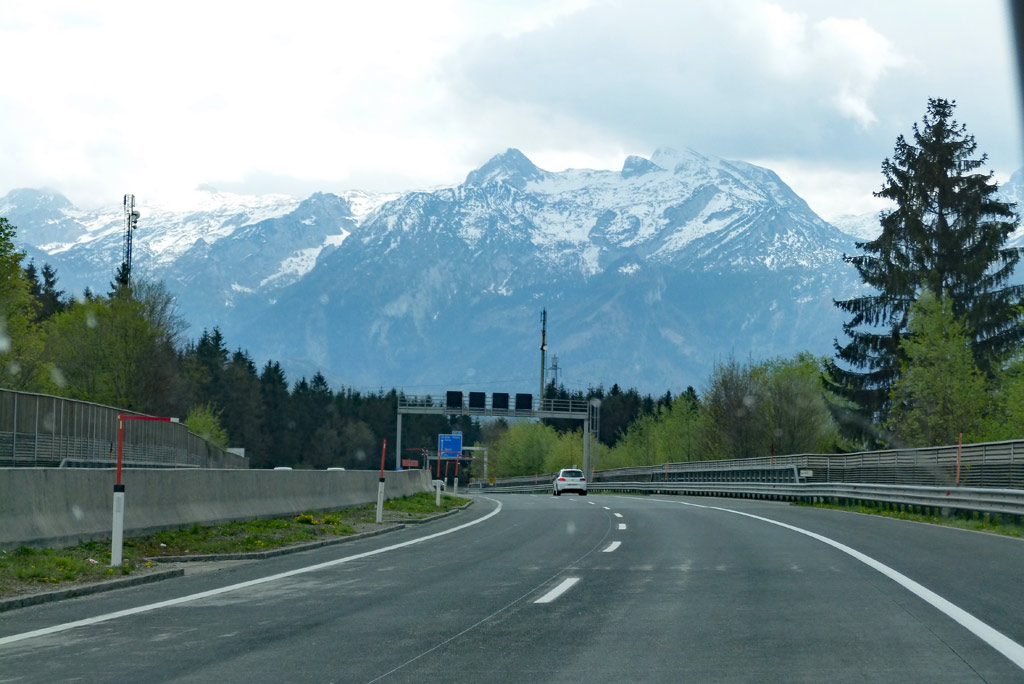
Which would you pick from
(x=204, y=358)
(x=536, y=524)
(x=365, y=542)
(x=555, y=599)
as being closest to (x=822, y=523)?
(x=536, y=524)

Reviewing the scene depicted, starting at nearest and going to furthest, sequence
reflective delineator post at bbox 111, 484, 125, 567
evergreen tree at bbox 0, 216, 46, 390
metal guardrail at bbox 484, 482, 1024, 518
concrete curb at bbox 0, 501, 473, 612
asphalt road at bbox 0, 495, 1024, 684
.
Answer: asphalt road at bbox 0, 495, 1024, 684 → concrete curb at bbox 0, 501, 473, 612 → reflective delineator post at bbox 111, 484, 125, 567 → metal guardrail at bbox 484, 482, 1024, 518 → evergreen tree at bbox 0, 216, 46, 390

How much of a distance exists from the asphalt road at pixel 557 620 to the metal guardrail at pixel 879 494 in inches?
228

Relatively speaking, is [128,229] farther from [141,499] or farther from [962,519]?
[141,499]

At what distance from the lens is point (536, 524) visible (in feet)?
78.9

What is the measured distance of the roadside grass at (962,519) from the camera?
2103 centimetres

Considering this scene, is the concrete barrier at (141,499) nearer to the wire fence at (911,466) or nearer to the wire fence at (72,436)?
the wire fence at (72,436)

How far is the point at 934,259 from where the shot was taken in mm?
51719

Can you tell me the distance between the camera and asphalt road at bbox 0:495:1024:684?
7320 mm

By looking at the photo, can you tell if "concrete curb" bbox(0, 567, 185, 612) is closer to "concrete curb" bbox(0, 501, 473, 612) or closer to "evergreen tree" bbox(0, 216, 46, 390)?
"concrete curb" bbox(0, 501, 473, 612)

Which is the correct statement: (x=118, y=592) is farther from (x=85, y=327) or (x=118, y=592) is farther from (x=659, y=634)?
(x=85, y=327)

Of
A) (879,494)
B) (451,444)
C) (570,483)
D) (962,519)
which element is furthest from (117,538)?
(451,444)

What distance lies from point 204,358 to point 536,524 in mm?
132045

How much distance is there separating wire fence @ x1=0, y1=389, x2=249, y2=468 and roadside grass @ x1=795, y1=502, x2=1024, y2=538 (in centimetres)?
1859

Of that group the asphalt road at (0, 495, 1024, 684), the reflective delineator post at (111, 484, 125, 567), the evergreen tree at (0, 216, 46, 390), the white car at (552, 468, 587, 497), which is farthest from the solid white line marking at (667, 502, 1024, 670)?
the evergreen tree at (0, 216, 46, 390)
